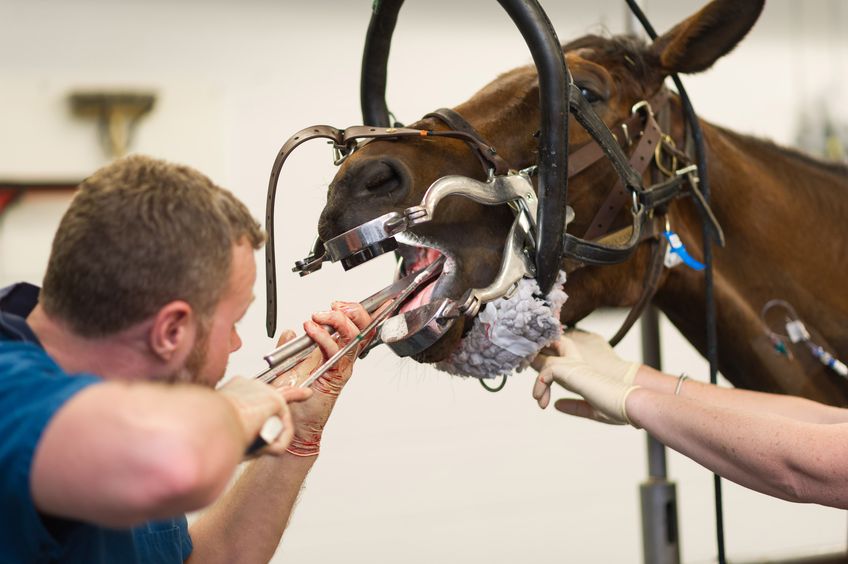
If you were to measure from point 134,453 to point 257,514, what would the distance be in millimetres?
702

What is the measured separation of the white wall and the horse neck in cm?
106

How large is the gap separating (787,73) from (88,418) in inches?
122

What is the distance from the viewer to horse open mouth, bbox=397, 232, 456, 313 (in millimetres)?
1272

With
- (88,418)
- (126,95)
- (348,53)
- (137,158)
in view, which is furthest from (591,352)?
(126,95)

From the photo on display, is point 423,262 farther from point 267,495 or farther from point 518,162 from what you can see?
point 267,495

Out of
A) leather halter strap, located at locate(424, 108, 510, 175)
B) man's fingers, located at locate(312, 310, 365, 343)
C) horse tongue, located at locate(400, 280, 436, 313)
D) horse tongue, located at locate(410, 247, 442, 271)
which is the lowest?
man's fingers, located at locate(312, 310, 365, 343)

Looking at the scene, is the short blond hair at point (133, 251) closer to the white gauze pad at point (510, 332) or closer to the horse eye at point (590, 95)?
the white gauze pad at point (510, 332)

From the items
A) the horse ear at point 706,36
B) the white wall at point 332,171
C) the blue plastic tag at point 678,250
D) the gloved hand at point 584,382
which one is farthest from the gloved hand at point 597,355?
the white wall at point 332,171

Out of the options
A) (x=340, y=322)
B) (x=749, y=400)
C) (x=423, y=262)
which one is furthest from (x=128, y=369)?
(x=749, y=400)

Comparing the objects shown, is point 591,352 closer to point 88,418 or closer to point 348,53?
point 88,418

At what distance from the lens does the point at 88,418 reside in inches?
27.3

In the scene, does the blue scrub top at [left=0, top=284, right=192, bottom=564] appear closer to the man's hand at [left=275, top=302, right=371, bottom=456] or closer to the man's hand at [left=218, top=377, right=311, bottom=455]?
the man's hand at [left=218, top=377, right=311, bottom=455]

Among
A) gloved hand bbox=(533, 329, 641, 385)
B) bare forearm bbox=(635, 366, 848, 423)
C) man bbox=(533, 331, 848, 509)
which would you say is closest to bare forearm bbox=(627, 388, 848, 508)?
man bbox=(533, 331, 848, 509)

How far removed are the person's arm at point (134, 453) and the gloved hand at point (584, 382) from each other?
2.68ft
